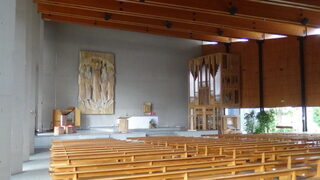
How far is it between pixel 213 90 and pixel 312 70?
438cm

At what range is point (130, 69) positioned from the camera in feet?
52.3

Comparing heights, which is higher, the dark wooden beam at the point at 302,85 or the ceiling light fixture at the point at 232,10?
the ceiling light fixture at the point at 232,10

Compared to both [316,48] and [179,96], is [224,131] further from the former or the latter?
[316,48]

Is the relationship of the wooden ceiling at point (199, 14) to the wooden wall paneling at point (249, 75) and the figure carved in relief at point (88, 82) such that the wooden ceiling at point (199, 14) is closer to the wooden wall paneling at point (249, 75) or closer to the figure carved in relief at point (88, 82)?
the wooden wall paneling at point (249, 75)

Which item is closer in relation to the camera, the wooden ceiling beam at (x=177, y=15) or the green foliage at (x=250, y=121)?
the wooden ceiling beam at (x=177, y=15)

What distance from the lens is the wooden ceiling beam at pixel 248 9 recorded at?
9.93 metres

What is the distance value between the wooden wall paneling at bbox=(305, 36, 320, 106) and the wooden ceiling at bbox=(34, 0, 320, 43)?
1.57 ft

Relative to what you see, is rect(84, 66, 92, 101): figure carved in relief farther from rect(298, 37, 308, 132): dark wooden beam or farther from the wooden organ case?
rect(298, 37, 308, 132): dark wooden beam

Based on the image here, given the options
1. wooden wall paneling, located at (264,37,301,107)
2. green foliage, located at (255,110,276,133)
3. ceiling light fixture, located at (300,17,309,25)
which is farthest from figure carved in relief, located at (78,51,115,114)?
ceiling light fixture, located at (300,17,309,25)

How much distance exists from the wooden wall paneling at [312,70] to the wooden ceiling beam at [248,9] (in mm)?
2132

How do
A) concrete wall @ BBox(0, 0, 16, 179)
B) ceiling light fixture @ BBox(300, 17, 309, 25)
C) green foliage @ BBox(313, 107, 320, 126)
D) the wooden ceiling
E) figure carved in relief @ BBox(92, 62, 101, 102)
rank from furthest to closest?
figure carved in relief @ BBox(92, 62, 101, 102) < green foliage @ BBox(313, 107, 320, 126) < ceiling light fixture @ BBox(300, 17, 309, 25) < the wooden ceiling < concrete wall @ BBox(0, 0, 16, 179)

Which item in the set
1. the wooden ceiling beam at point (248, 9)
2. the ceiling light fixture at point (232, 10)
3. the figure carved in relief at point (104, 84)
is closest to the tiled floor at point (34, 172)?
the wooden ceiling beam at point (248, 9)

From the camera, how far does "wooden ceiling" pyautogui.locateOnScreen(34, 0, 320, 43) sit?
33.1ft

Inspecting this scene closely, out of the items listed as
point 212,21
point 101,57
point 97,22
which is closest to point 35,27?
point 97,22
